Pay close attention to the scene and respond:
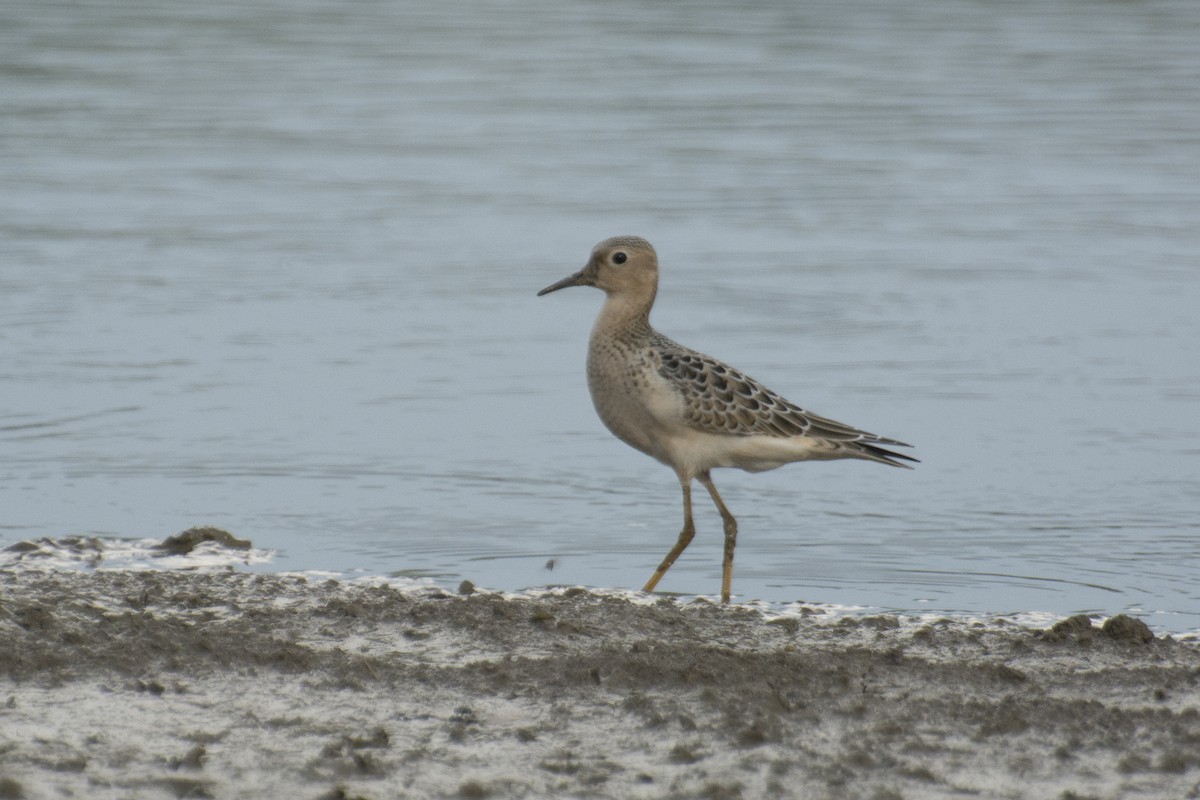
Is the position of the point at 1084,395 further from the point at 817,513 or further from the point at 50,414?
the point at 50,414

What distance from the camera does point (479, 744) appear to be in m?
5.52

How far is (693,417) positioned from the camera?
7.95 metres

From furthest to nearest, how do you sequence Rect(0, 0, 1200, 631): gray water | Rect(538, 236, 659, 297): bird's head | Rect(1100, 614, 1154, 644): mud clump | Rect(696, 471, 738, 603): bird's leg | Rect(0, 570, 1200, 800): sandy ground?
1. Rect(0, 0, 1200, 631): gray water
2. Rect(538, 236, 659, 297): bird's head
3. Rect(696, 471, 738, 603): bird's leg
4. Rect(1100, 614, 1154, 644): mud clump
5. Rect(0, 570, 1200, 800): sandy ground

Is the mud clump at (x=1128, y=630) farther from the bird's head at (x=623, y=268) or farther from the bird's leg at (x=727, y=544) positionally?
the bird's head at (x=623, y=268)

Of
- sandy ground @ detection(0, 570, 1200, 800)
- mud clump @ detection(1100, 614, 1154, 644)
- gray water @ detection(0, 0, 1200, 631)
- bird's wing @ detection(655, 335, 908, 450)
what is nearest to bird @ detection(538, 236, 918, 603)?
bird's wing @ detection(655, 335, 908, 450)

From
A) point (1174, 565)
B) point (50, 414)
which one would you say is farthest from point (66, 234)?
point (1174, 565)

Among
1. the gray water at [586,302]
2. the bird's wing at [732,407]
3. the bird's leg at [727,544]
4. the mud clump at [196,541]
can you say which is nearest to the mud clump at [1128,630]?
the gray water at [586,302]

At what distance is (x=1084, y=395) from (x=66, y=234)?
8227mm

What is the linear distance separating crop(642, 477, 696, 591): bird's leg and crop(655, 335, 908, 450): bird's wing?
1.19ft

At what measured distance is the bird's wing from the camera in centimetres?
796

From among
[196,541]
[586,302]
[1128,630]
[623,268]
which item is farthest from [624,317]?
[586,302]

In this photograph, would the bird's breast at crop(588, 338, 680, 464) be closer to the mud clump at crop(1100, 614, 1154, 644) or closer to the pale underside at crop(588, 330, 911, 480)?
the pale underside at crop(588, 330, 911, 480)

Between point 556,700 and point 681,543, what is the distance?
2333 millimetres

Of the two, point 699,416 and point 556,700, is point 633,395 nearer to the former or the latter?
point 699,416
